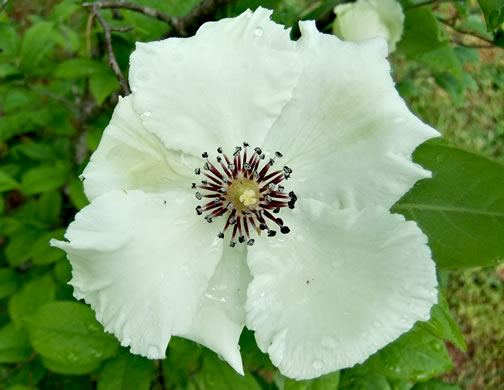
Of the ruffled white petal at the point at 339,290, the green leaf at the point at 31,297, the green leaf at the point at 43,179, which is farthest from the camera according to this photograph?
the green leaf at the point at 43,179

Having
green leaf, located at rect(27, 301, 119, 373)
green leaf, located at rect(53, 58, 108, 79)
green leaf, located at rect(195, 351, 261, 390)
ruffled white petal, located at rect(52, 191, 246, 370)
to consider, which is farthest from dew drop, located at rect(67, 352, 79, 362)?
green leaf, located at rect(53, 58, 108, 79)

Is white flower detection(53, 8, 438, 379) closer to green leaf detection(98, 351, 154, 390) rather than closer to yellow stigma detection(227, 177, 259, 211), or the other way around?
yellow stigma detection(227, 177, 259, 211)

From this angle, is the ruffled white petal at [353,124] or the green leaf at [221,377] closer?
the ruffled white petal at [353,124]

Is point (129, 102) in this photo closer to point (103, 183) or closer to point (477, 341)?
point (103, 183)

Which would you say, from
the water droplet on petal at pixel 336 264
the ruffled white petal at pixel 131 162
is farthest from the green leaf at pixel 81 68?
the water droplet on petal at pixel 336 264

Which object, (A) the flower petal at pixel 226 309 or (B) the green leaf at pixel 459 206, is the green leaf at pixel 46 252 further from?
(B) the green leaf at pixel 459 206
